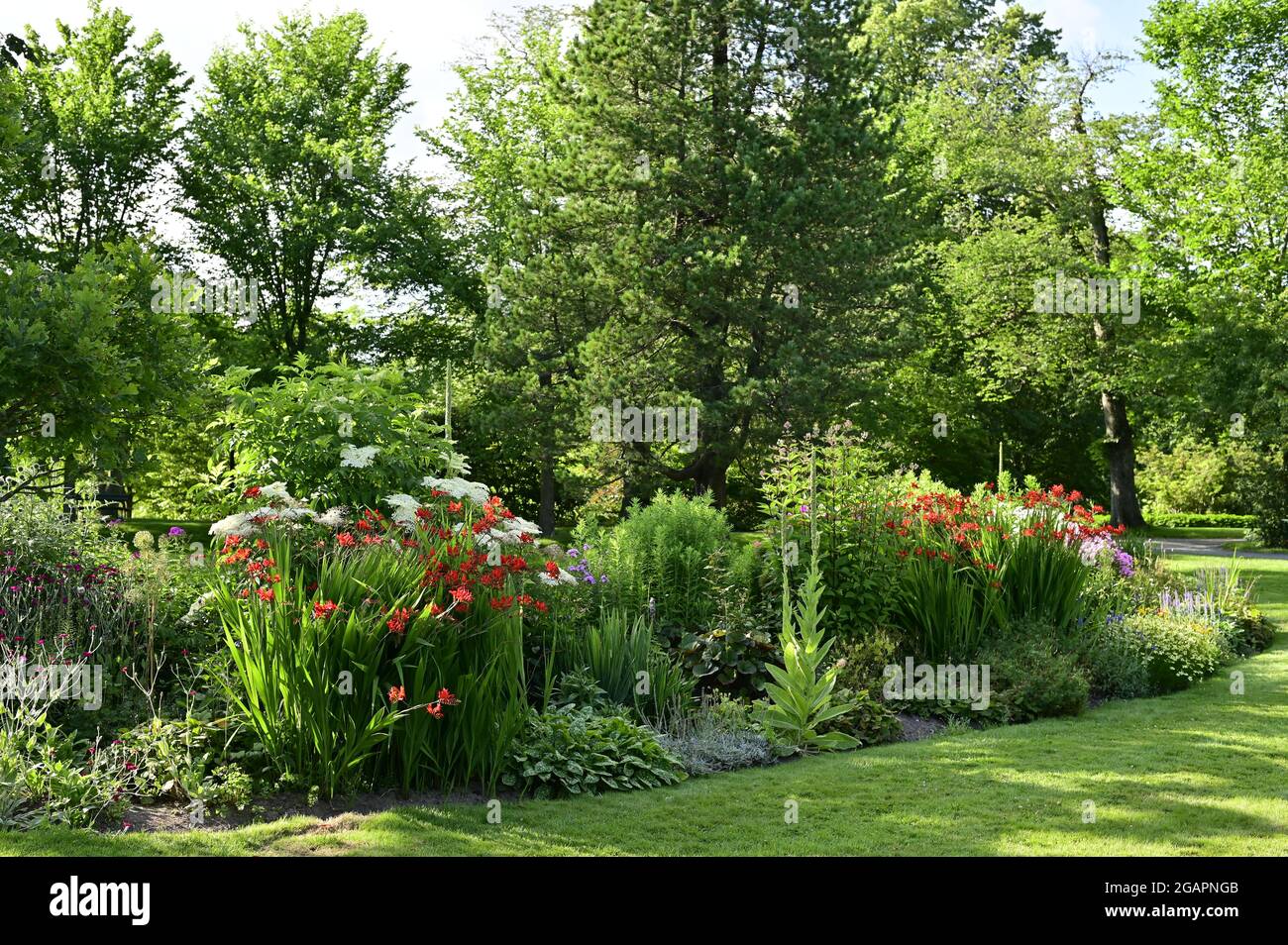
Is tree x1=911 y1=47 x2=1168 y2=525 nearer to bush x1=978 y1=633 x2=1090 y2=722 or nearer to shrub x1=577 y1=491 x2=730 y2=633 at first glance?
bush x1=978 y1=633 x2=1090 y2=722

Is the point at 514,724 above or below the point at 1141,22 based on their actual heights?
below

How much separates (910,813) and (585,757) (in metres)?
1.90

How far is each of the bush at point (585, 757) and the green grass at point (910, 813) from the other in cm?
19

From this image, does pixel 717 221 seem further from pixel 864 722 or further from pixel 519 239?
pixel 864 722

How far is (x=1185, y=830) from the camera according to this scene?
5.97 meters

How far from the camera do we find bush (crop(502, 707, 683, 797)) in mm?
6527

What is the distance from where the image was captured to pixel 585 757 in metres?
6.71

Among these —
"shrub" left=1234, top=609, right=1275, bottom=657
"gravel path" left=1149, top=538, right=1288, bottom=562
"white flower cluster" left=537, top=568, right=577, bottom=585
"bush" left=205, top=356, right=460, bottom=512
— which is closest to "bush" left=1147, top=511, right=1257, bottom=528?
"gravel path" left=1149, top=538, right=1288, bottom=562

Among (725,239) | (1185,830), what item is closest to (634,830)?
(1185,830)

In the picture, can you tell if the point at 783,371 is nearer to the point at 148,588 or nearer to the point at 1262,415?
the point at 1262,415

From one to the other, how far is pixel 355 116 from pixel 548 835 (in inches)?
989

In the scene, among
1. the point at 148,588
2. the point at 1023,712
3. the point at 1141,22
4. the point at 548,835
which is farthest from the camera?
the point at 1141,22

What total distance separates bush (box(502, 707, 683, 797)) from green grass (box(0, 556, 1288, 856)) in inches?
7.4

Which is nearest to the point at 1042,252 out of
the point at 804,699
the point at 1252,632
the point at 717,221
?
the point at 717,221
